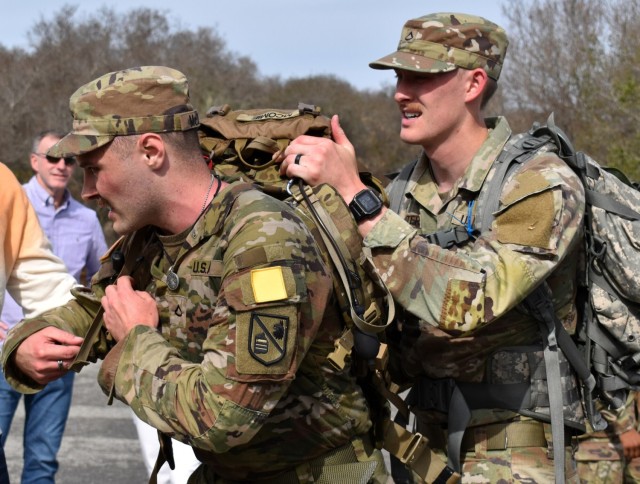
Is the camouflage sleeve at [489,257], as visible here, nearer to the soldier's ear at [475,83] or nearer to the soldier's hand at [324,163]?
the soldier's hand at [324,163]

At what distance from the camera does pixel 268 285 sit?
2625 mm

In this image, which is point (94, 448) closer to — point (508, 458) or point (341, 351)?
point (508, 458)

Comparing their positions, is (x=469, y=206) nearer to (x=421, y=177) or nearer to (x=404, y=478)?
(x=421, y=177)

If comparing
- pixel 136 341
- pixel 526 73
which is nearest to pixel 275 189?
pixel 136 341

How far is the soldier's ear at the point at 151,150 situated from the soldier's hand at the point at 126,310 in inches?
15.1

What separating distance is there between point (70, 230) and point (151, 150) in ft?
15.3

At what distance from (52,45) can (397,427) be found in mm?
37434

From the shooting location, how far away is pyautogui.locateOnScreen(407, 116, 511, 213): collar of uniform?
382cm

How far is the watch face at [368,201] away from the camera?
3332 millimetres

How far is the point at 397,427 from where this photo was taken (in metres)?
3.17

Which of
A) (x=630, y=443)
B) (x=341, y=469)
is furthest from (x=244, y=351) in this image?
(x=630, y=443)

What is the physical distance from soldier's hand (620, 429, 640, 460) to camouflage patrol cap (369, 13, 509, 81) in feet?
5.07

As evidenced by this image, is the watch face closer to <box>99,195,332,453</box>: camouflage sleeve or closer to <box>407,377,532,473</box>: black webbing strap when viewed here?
<box>99,195,332,453</box>: camouflage sleeve

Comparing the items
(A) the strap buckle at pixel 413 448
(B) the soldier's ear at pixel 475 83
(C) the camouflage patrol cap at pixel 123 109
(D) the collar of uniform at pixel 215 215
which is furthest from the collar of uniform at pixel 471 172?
(C) the camouflage patrol cap at pixel 123 109
